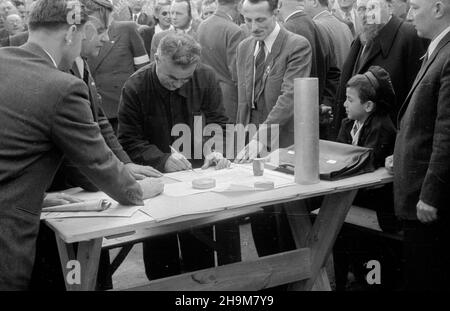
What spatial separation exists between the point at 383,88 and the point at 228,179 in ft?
3.47

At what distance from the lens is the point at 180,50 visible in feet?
10.4

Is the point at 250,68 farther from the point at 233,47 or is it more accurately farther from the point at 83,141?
the point at 83,141

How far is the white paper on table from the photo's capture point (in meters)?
2.67

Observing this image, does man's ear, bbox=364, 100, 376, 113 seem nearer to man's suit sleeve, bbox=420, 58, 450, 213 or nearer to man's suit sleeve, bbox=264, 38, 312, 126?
man's suit sleeve, bbox=264, 38, 312, 126

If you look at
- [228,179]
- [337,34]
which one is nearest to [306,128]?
[228,179]

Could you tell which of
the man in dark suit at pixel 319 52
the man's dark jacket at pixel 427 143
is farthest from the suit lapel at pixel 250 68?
the man's dark jacket at pixel 427 143

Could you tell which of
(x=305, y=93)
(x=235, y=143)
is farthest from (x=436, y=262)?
(x=235, y=143)

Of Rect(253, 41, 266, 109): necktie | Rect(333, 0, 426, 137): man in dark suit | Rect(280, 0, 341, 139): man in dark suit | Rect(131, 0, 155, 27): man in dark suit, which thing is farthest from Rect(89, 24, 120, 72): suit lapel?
Rect(131, 0, 155, 27): man in dark suit

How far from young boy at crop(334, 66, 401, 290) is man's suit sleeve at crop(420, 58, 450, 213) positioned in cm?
54

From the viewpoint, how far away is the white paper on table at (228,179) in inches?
105

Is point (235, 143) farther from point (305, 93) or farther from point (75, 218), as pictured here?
point (75, 218)

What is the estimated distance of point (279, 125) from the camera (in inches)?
144
